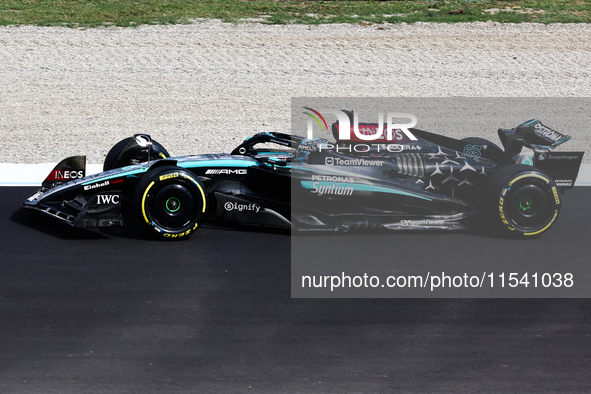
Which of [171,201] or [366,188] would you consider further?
[366,188]

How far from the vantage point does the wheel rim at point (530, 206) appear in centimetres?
779

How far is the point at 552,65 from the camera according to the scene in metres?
19.3

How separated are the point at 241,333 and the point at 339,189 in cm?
282

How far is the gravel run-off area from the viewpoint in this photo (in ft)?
49.5

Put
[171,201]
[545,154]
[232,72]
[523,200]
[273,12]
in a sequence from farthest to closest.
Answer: [273,12]
[232,72]
[545,154]
[523,200]
[171,201]

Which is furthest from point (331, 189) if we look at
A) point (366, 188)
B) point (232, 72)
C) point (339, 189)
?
point (232, 72)

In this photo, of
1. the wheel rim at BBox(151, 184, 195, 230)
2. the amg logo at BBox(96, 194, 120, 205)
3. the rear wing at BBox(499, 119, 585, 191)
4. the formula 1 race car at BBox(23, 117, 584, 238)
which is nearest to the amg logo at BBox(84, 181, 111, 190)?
the formula 1 race car at BBox(23, 117, 584, 238)

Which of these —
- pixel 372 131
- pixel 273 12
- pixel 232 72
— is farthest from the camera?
pixel 273 12

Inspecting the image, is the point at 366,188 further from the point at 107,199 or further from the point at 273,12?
the point at 273,12

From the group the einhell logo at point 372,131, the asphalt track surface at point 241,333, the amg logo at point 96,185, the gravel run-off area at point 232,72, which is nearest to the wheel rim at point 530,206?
the einhell logo at point 372,131

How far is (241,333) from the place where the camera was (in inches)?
212

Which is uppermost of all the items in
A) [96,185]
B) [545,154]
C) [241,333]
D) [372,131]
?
[372,131]

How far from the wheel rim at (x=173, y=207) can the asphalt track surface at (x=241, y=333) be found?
1.43 feet

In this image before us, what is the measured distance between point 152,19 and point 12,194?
12706 mm
